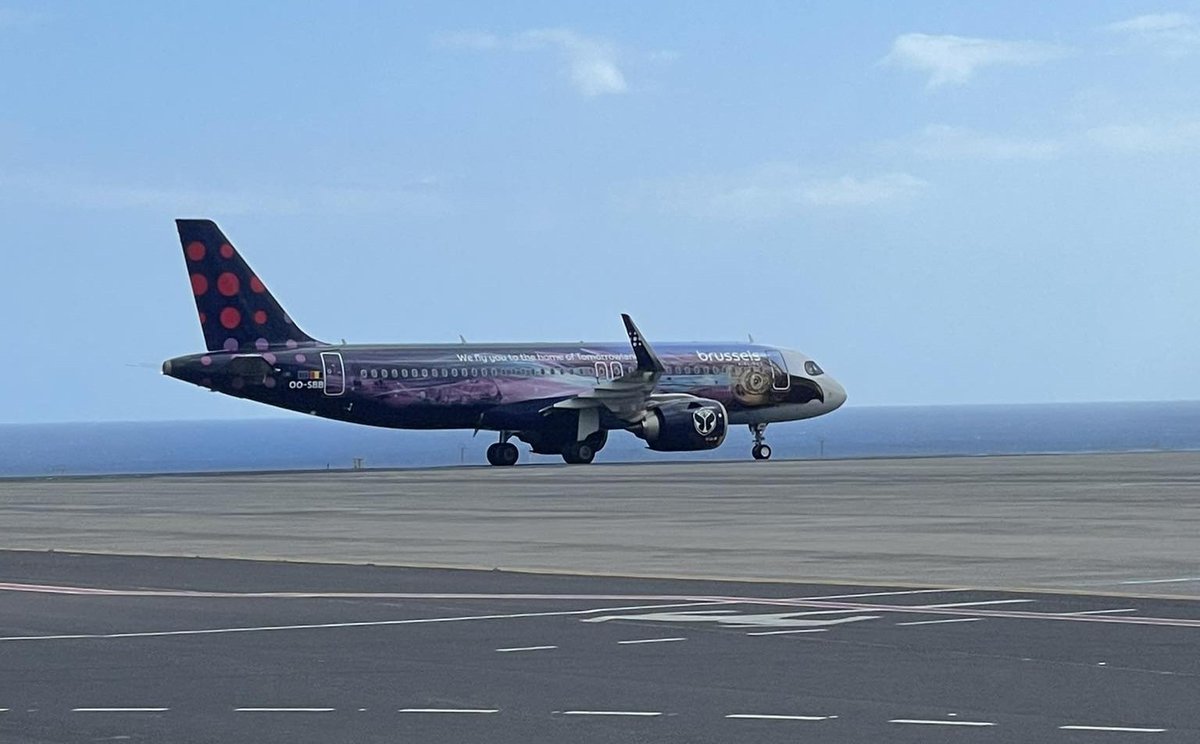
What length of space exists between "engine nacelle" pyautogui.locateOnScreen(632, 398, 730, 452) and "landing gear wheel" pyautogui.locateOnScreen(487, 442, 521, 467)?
14.8ft

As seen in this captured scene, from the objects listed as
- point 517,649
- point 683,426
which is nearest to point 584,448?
point 683,426

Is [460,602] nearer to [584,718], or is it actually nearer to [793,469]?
[584,718]

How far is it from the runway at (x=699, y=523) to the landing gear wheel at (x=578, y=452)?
12.0 m

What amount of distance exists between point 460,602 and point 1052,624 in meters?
5.63

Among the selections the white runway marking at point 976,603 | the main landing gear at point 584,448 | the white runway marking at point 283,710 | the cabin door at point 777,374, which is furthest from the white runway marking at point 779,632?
the cabin door at point 777,374

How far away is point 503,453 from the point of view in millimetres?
66812

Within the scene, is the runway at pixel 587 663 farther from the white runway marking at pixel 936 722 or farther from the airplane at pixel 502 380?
the airplane at pixel 502 380

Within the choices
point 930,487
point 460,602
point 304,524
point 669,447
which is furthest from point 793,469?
point 460,602

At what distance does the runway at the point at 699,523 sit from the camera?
2295 centimetres

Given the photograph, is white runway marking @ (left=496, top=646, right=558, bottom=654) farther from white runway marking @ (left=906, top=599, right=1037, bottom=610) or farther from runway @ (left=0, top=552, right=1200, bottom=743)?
white runway marking @ (left=906, top=599, right=1037, bottom=610)

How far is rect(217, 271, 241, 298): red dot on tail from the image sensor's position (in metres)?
61.6

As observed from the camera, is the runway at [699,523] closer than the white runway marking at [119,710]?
No

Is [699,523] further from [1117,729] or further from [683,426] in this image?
[683,426]

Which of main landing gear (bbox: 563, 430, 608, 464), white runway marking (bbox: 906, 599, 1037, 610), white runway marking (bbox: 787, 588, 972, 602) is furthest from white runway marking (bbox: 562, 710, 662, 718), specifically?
main landing gear (bbox: 563, 430, 608, 464)
